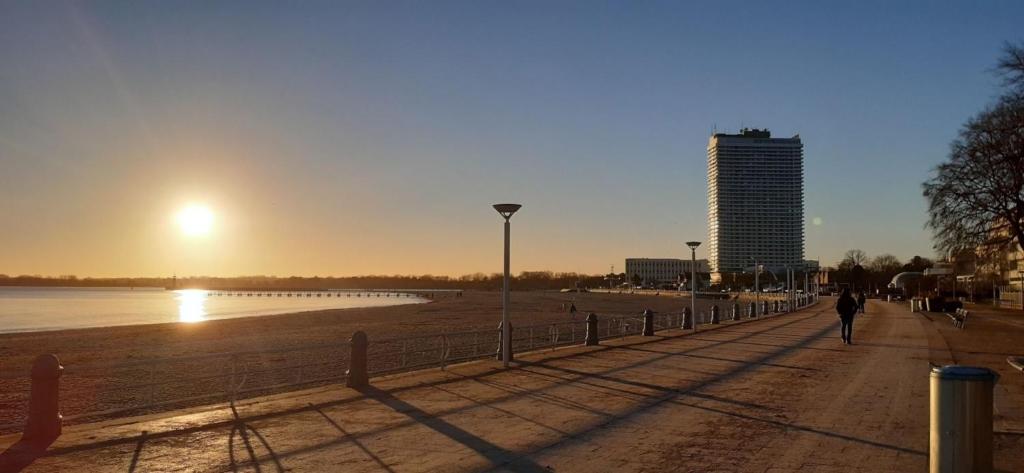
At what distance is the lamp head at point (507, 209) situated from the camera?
57.5ft

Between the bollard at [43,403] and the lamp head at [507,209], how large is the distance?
9891 mm

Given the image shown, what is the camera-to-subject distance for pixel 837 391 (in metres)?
13.6

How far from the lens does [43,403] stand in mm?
9422

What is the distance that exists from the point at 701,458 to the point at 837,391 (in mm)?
6373

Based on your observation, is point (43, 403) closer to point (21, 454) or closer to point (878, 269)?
point (21, 454)

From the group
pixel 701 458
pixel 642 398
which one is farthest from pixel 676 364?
pixel 701 458

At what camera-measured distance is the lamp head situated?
1753 cm

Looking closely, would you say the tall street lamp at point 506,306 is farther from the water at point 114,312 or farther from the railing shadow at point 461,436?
the water at point 114,312

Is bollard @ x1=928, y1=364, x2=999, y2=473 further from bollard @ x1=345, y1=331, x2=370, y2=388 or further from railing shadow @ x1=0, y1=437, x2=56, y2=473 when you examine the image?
bollard @ x1=345, y1=331, x2=370, y2=388

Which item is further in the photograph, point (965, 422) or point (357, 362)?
point (357, 362)

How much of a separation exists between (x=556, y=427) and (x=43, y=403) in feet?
20.4

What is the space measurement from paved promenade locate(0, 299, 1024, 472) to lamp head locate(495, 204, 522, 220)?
3.47 meters

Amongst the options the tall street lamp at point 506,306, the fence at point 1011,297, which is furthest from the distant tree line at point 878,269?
the tall street lamp at point 506,306

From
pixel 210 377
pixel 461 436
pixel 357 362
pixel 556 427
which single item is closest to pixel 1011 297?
pixel 357 362
